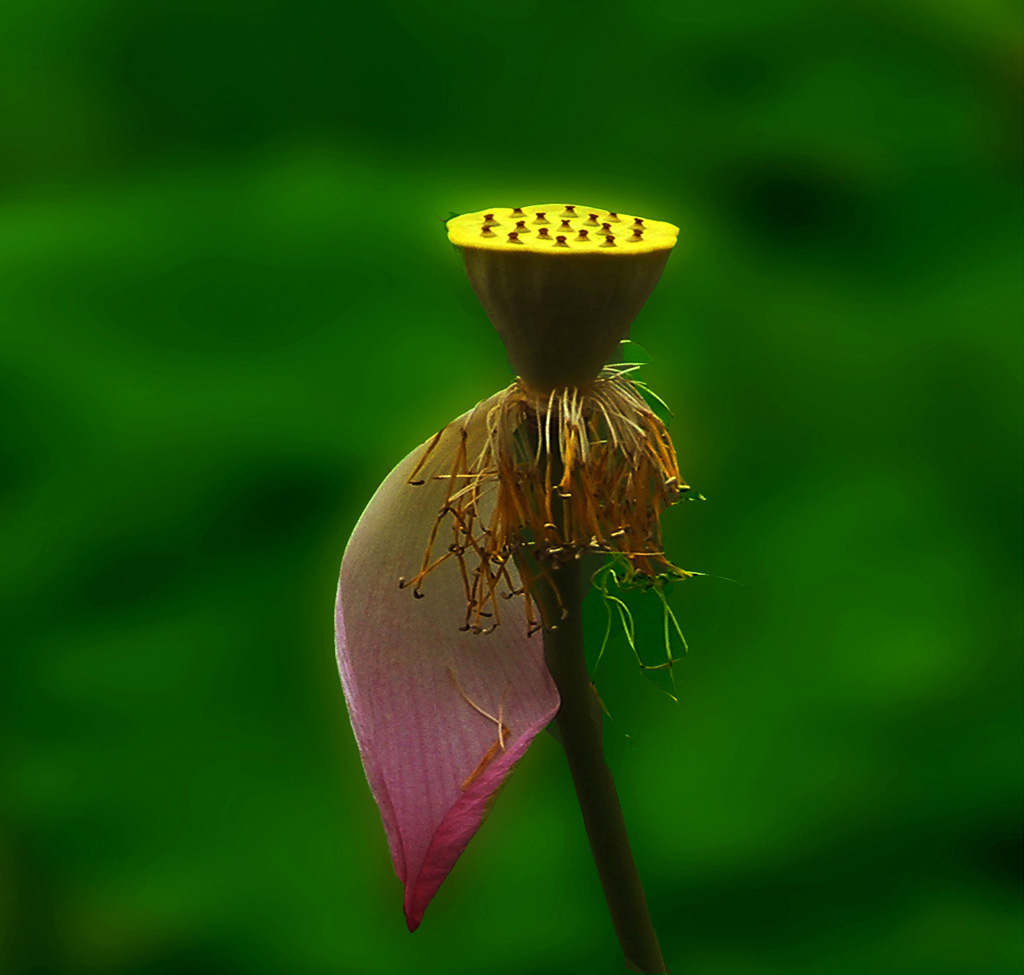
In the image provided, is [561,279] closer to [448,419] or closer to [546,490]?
[546,490]

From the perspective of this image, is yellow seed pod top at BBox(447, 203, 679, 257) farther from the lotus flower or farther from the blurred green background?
the blurred green background

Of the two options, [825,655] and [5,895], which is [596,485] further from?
[5,895]

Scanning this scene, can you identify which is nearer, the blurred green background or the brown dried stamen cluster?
the brown dried stamen cluster

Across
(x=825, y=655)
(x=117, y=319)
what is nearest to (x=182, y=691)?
(x=117, y=319)

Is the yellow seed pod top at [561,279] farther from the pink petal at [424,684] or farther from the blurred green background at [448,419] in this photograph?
the blurred green background at [448,419]

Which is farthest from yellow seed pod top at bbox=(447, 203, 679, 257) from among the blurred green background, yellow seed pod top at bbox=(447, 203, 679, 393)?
the blurred green background

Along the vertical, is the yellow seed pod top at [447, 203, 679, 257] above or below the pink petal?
above

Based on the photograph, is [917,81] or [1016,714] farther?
[917,81]

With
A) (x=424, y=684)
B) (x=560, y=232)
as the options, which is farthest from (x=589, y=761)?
(x=560, y=232)
